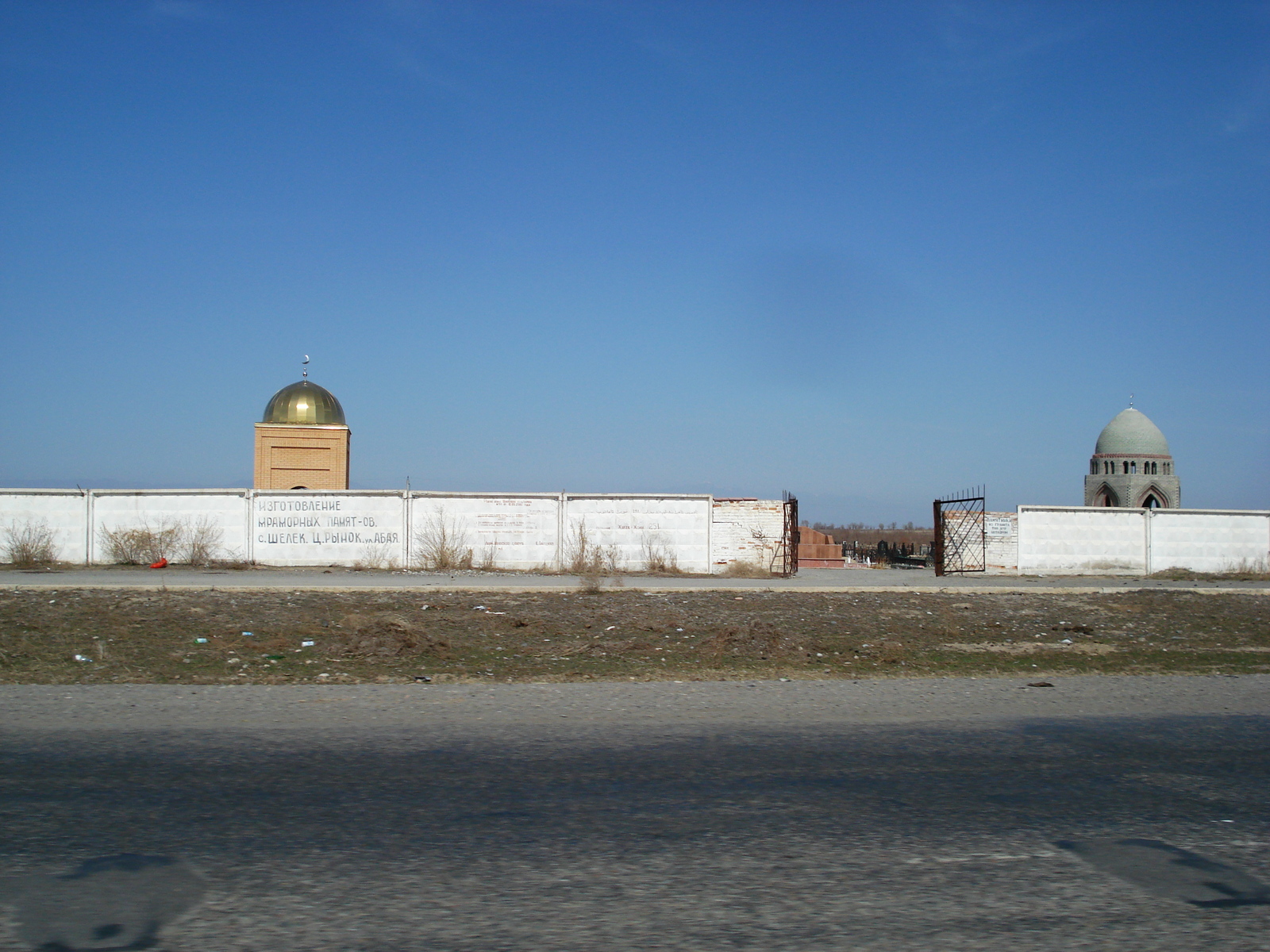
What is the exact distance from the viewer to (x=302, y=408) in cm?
4697

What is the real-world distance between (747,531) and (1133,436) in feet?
261

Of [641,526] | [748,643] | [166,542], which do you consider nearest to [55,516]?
[166,542]

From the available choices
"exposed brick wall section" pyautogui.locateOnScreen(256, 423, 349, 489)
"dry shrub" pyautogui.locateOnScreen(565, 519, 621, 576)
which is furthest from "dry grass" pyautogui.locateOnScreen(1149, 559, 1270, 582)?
"exposed brick wall section" pyautogui.locateOnScreen(256, 423, 349, 489)

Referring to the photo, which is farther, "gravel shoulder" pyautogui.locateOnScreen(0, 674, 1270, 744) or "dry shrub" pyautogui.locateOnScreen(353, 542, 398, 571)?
"dry shrub" pyautogui.locateOnScreen(353, 542, 398, 571)

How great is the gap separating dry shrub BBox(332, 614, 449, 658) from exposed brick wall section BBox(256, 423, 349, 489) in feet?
116

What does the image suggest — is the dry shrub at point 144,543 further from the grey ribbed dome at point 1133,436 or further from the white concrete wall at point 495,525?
the grey ribbed dome at point 1133,436

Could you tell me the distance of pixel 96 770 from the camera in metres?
6.14

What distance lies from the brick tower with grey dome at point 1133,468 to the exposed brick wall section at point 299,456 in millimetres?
74936

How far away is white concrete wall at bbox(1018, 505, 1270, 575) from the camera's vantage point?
1256 inches

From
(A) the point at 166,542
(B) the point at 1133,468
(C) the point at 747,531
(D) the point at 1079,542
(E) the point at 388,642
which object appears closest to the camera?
(E) the point at 388,642

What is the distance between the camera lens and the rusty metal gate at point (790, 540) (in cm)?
2989

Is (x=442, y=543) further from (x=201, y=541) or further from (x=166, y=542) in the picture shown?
(x=166, y=542)

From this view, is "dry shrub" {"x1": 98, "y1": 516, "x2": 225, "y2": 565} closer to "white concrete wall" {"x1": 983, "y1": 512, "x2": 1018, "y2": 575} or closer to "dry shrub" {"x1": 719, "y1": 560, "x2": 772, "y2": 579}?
"dry shrub" {"x1": 719, "y1": 560, "x2": 772, "y2": 579}

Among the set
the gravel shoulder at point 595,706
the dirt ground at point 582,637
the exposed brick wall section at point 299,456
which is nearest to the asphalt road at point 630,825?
the gravel shoulder at point 595,706
